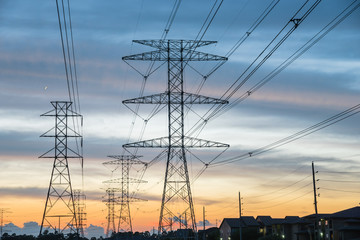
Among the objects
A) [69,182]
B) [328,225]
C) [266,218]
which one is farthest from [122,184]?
[266,218]

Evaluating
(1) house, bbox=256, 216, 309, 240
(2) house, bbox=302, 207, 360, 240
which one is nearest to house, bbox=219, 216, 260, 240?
(1) house, bbox=256, 216, 309, 240

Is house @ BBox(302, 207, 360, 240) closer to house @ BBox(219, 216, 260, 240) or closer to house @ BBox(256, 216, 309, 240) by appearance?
house @ BBox(256, 216, 309, 240)

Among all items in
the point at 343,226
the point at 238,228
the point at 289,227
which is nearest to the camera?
the point at 343,226

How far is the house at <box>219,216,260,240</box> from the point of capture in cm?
16838

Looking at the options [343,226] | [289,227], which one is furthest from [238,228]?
[343,226]

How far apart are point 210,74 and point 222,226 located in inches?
5657

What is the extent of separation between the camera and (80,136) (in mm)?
66625

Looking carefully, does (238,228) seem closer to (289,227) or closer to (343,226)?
(289,227)

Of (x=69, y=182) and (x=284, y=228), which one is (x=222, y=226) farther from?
(x=69, y=182)

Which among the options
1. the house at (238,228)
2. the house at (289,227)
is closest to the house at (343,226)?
the house at (289,227)

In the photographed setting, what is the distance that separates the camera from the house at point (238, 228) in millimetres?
168375

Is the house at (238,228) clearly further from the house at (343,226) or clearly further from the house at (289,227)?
the house at (343,226)

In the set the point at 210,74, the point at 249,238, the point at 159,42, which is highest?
the point at 159,42

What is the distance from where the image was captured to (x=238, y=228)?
591 feet
